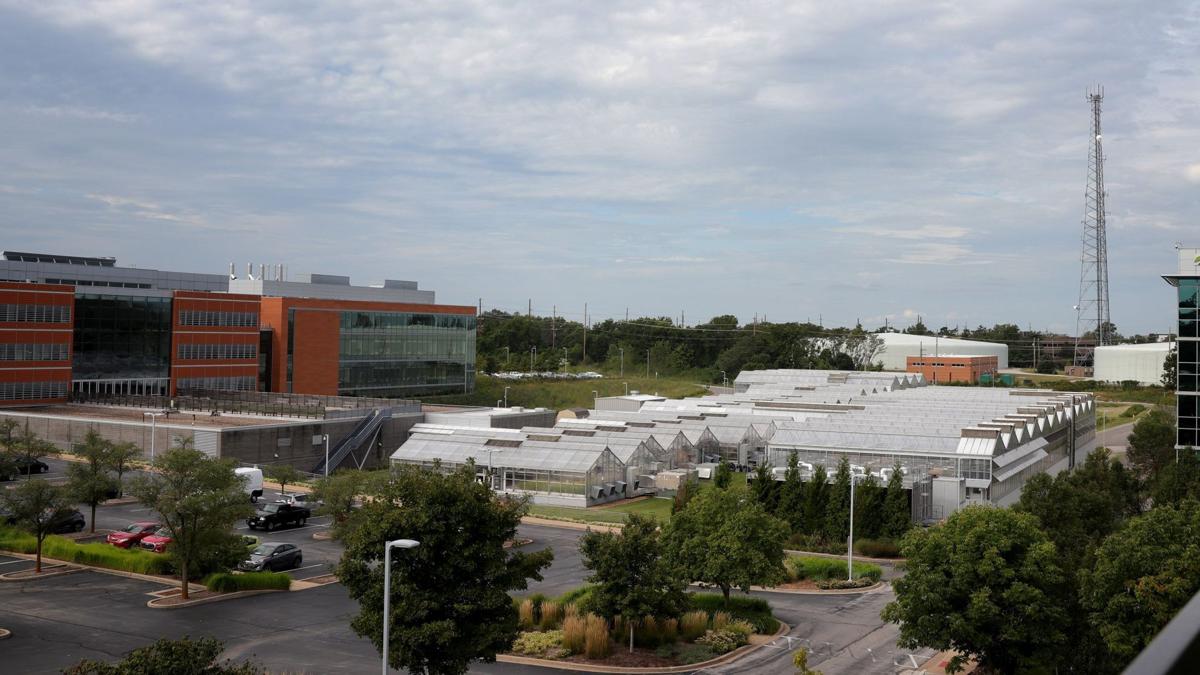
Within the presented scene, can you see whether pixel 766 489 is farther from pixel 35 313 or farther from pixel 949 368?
pixel 949 368

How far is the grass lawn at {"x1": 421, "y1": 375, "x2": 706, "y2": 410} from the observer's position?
8950cm

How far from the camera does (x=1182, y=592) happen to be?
18750 mm

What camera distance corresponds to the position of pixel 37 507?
30.7 meters

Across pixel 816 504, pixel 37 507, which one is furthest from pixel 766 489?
pixel 37 507

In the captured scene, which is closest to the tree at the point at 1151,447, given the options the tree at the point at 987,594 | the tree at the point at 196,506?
the tree at the point at 987,594

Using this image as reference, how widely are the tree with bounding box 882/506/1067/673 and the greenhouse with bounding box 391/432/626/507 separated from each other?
84.6ft

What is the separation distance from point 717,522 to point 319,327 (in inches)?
2154

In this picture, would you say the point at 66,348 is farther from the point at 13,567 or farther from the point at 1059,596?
the point at 1059,596

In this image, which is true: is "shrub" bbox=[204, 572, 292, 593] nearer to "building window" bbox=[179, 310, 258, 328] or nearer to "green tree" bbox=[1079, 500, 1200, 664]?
"green tree" bbox=[1079, 500, 1200, 664]

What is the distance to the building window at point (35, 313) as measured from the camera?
6019 cm

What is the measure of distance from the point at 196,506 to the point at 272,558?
479 centimetres

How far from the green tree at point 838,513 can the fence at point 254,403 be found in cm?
2976

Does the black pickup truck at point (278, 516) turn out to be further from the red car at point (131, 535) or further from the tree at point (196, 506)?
the tree at point (196, 506)

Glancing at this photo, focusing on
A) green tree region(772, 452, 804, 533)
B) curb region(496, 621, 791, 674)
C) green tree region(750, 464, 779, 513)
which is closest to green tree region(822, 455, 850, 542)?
green tree region(772, 452, 804, 533)
